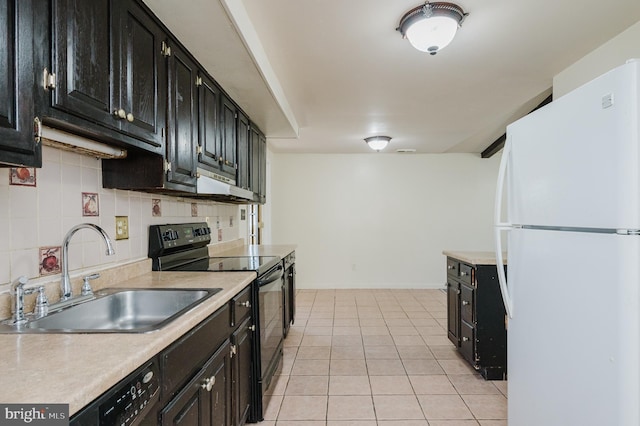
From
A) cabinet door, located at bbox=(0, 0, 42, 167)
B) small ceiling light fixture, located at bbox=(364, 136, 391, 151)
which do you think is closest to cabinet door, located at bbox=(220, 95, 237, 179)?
cabinet door, located at bbox=(0, 0, 42, 167)

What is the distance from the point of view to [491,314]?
2.77m

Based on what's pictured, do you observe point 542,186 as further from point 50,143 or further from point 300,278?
point 300,278

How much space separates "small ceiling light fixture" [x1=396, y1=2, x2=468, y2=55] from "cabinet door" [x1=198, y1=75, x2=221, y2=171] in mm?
1282

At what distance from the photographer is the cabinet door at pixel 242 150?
3100 millimetres

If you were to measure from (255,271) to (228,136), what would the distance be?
1.20 metres

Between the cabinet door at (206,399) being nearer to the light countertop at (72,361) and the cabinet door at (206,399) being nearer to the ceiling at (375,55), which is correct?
the light countertop at (72,361)

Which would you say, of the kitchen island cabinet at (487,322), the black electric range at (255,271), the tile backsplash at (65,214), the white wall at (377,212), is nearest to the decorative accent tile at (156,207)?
the tile backsplash at (65,214)

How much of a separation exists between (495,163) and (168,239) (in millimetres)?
5709

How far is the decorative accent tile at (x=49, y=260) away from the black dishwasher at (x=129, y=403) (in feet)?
2.37

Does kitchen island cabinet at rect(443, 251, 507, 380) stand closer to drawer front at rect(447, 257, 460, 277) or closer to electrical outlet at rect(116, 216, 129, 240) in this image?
drawer front at rect(447, 257, 460, 277)

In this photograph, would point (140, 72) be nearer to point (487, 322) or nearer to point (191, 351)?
point (191, 351)

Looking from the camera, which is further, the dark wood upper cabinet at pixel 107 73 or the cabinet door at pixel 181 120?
the cabinet door at pixel 181 120

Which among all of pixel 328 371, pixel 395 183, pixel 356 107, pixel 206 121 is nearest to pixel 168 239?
pixel 206 121

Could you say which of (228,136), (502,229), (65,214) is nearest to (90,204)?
(65,214)
